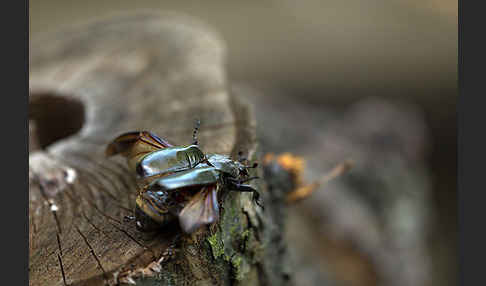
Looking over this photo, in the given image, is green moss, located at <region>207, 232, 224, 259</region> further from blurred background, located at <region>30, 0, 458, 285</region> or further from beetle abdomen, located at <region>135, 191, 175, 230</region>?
blurred background, located at <region>30, 0, 458, 285</region>

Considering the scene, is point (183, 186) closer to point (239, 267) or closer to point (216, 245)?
point (216, 245)

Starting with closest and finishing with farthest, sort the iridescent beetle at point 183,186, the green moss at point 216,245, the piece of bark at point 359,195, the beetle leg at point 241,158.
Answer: the iridescent beetle at point 183,186, the green moss at point 216,245, the beetle leg at point 241,158, the piece of bark at point 359,195

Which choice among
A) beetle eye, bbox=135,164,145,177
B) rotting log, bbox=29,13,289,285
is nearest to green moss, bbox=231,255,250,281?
rotting log, bbox=29,13,289,285

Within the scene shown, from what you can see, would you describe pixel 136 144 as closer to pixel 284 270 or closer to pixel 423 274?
pixel 284 270

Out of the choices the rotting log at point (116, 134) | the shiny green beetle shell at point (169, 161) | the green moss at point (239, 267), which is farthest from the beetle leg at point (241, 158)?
the green moss at point (239, 267)

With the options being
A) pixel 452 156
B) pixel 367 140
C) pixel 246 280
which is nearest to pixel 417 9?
pixel 452 156

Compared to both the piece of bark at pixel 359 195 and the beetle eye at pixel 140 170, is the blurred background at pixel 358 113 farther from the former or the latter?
the beetle eye at pixel 140 170
